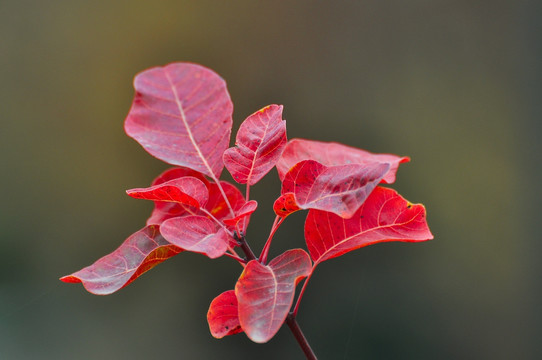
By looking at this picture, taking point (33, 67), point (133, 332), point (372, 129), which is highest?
point (33, 67)

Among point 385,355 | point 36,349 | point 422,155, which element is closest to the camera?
point 36,349

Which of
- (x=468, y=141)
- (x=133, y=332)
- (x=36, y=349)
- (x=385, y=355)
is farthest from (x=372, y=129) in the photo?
(x=36, y=349)

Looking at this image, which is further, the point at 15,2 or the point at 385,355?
the point at 385,355

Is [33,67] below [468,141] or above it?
above

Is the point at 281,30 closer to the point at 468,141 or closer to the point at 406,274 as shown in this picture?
the point at 468,141

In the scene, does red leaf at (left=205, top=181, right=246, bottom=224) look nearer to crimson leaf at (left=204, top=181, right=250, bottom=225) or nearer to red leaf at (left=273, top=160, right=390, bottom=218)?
crimson leaf at (left=204, top=181, right=250, bottom=225)

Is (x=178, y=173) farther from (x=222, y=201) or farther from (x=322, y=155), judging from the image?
(x=322, y=155)

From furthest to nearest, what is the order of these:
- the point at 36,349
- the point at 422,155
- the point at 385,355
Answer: the point at 422,155
the point at 385,355
the point at 36,349

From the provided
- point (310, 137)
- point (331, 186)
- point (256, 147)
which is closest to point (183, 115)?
point (256, 147)
